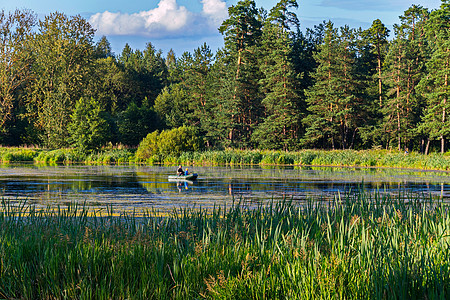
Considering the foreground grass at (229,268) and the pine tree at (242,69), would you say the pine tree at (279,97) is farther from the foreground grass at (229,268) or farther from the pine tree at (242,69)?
the foreground grass at (229,268)

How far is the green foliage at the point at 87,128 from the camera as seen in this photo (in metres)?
64.3

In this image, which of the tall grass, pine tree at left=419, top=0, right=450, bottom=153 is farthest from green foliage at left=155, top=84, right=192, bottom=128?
pine tree at left=419, top=0, right=450, bottom=153

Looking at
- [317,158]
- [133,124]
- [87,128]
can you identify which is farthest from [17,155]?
[317,158]

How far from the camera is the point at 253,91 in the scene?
75.2 meters

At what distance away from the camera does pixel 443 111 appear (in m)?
57.9

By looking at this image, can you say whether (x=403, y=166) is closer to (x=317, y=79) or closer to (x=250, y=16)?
(x=317, y=79)

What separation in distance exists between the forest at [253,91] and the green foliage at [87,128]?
0.52 feet

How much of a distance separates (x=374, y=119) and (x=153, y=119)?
3277cm

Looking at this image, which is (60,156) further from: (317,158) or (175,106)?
(317,158)

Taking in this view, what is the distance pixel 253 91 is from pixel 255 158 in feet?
74.4

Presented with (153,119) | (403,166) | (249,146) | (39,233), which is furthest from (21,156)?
(39,233)

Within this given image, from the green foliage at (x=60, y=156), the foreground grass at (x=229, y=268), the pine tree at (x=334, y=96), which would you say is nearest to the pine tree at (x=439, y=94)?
the pine tree at (x=334, y=96)

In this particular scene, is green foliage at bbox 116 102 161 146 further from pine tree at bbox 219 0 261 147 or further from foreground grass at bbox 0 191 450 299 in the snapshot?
foreground grass at bbox 0 191 450 299

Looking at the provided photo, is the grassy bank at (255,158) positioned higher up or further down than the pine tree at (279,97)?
further down
